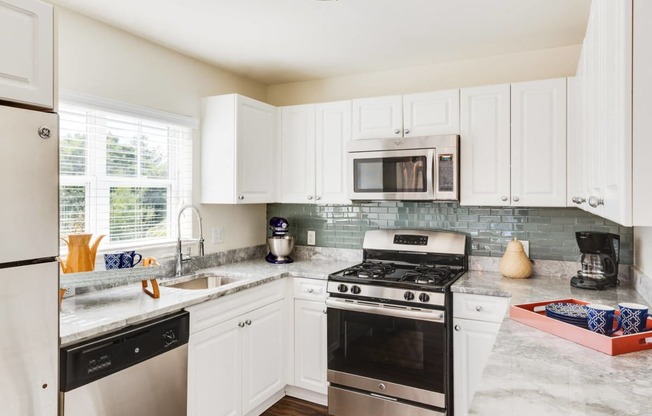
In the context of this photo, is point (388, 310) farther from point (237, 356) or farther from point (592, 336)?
point (592, 336)

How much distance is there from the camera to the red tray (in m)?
A: 1.35

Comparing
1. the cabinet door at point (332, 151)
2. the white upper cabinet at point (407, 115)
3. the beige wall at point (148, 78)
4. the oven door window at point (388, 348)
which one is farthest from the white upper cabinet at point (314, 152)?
the oven door window at point (388, 348)

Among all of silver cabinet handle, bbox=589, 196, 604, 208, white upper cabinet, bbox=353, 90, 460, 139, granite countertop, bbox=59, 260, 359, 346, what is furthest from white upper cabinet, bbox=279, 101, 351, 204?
silver cabinet handle, bbox=589, 196, 604, 208

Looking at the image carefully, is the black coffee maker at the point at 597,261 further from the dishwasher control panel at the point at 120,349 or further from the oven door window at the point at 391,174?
the dishwasher control panel at the point at 120,349

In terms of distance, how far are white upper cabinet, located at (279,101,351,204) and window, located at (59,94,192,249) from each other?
78 centimetres

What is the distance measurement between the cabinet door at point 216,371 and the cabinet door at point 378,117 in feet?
5.30

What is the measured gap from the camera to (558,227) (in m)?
2.78

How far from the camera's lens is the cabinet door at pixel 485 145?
267 centimetres

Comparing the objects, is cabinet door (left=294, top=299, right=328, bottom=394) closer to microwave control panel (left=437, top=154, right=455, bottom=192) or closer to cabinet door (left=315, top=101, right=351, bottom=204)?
cabinet door (left=315, top=101, right=351, bottom=204)

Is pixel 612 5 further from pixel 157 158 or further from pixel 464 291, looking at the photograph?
pixel 157 158

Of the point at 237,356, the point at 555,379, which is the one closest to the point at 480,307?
the point at 555,379

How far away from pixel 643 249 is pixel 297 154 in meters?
2.35

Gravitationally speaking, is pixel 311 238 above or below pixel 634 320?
above

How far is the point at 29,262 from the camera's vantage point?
1370 millimetres
